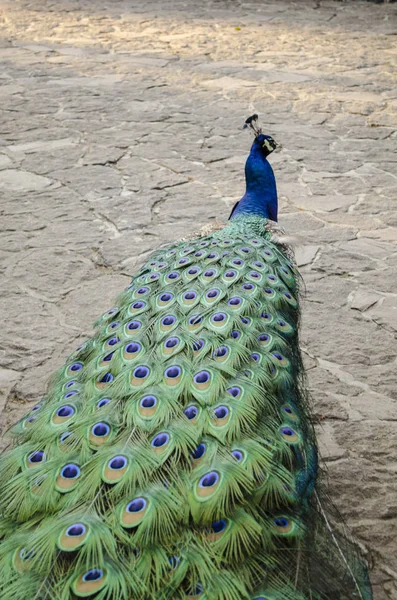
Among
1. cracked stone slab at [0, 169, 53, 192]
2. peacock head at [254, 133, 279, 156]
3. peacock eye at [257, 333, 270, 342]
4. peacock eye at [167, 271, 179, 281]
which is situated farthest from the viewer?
cracked stone slab at [0, 169, 53, 192]

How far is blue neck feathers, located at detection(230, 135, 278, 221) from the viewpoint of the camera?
3352mm

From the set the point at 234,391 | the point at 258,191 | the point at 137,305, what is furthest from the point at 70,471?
the point at 258,191

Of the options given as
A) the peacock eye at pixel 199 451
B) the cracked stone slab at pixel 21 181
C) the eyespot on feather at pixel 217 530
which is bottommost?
the cracked stone slab at pixel 21 181

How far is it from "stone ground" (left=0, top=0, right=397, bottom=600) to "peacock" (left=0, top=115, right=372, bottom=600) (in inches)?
26.9

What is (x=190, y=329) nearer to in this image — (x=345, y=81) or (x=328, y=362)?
(x=328, y=362)

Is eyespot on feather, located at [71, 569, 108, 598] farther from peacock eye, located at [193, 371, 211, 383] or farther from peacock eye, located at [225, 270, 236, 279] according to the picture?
peacock eye, located at [225, 270, 236, 279]

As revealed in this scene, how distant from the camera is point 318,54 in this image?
26.6 ft

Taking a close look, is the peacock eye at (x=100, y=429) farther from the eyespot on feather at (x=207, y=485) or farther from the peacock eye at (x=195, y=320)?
the peacock eye at (x=195, y=320)

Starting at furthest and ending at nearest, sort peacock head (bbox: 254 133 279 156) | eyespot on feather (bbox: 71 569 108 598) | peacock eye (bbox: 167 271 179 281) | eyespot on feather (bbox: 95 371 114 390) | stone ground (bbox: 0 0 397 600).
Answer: peacock head (bbox: 254 133 279 156)
stone ground (bbox: 0 0 397 600)
peacock eye (bbox: 167 271 179 281)
eyespot on feather (bbox: 95 371 114 390)
eyespot on feather (bbox: 71 569 108 598)

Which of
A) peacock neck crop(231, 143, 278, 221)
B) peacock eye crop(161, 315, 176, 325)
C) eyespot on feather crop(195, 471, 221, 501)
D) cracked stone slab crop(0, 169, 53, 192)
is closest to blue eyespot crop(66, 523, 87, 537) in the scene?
eyespot on feather crop(195, 471, 221, 501)

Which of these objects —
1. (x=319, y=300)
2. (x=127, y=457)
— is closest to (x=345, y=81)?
(x=319, y=300)

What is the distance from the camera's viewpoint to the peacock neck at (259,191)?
11.0 feet

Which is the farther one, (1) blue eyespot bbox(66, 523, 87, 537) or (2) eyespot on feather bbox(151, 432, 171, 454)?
(2) eyespot on feather bbox(151, 432, 171, 454)

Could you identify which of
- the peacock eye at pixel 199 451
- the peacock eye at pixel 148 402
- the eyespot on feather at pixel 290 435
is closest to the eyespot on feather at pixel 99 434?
the peacock eye at pixel 148 402
